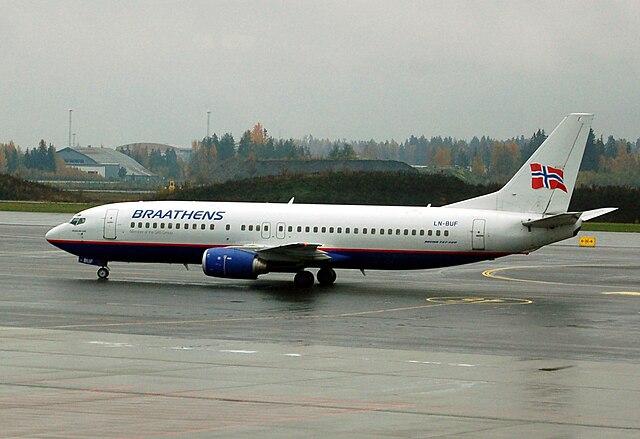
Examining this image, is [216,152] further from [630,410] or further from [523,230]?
[630,410]

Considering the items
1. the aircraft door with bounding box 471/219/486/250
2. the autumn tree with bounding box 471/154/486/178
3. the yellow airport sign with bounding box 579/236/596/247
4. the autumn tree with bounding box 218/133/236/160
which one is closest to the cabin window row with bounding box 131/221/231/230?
the aircraft door with bounding box 471/219/486/250

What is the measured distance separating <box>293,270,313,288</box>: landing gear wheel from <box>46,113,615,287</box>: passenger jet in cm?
4

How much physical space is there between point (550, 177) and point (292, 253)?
998cm

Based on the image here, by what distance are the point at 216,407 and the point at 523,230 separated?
27.0 meters

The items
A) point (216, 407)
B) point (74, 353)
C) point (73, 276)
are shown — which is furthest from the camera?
point (73, 276)

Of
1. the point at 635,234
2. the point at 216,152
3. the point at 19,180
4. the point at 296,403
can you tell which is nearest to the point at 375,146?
the point at 216,152

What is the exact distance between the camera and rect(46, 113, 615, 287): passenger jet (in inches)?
1786

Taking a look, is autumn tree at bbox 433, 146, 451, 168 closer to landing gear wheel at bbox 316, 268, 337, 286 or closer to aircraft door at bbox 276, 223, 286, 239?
landing gear wheel at bbox 316, 268, 337, 286

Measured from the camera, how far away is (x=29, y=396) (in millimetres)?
20516

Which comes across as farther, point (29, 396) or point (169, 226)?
point (169, 226)

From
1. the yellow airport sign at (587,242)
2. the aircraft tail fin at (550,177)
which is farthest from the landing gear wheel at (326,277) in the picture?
the yellow airport sign at (587,242)

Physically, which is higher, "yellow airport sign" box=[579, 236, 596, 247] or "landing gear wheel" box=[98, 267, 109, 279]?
"yellow airport sign" box=[579, 236, 596, 247]

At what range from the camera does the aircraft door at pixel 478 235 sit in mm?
45406

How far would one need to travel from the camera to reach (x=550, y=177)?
1825 inches
